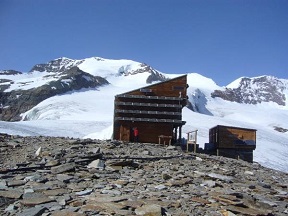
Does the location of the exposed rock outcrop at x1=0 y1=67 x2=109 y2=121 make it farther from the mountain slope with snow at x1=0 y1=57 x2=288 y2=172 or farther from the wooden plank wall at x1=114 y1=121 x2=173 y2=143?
the wooden plank wall at x1=114 y1=121 x2=173 y2=143

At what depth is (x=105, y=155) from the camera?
1405 cm

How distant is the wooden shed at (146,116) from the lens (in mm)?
26109

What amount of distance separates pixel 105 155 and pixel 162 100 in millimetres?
13204

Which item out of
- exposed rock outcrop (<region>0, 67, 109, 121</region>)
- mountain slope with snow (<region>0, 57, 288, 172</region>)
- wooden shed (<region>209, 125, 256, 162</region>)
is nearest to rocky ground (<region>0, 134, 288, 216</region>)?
wooden shed (<region>209, 125, 256, 162</region>)

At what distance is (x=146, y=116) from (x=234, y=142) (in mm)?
9136

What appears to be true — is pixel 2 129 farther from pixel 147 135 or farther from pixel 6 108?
pixel 6 108

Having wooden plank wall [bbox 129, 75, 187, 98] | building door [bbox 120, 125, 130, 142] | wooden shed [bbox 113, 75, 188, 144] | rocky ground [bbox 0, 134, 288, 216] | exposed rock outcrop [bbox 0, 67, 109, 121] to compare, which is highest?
exposed rock outcrop [bbox 0, 67, 109, 121]

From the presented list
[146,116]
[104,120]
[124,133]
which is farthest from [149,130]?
[104,120]

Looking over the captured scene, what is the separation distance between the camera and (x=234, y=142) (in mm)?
29844

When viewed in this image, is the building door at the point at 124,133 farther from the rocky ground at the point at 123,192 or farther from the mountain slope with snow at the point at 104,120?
the rocky ground at the point at 123,192

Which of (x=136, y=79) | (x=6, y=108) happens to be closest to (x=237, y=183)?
(x=6, y=108)

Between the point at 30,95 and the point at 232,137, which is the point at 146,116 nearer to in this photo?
the point at 232,137

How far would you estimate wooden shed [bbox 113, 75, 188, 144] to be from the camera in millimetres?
26109

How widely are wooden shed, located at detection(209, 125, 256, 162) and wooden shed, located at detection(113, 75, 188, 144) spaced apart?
5507mm
